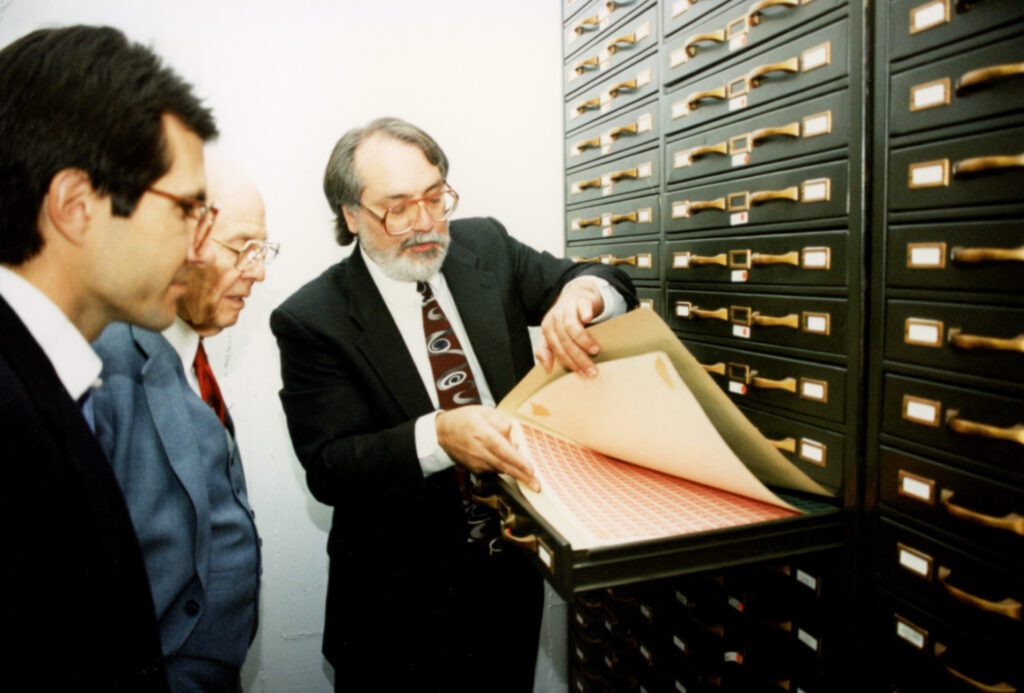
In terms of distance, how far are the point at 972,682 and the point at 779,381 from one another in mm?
611

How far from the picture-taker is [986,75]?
93 cm

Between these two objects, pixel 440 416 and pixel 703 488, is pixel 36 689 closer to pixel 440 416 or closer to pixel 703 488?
pixel 440 416

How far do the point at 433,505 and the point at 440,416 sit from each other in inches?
15.5

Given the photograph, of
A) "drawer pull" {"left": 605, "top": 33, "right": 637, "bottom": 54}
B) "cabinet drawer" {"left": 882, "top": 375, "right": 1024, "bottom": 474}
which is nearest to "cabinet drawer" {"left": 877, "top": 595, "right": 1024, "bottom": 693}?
"cabinet drawer" {"left": 882, "top": 375, "right": 1024, "bottom": 474}

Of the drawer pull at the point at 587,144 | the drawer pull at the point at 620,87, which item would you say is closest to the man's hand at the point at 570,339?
the drawer pull at the point at 620,87

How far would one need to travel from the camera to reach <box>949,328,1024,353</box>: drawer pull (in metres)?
0.92

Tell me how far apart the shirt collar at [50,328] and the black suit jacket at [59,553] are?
1.6 inches

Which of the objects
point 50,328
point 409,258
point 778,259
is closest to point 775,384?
point 778,259

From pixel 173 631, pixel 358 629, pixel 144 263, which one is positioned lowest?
pixel 358 629

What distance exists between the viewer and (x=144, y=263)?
0.91 meters

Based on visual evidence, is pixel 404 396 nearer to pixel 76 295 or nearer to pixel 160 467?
pixel 160 467

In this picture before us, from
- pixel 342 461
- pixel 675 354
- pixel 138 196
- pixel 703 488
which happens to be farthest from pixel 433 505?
pixel 138 196

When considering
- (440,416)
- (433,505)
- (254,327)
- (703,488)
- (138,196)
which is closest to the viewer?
(138,196)

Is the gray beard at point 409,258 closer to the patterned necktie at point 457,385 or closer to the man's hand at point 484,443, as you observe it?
the patterned necktie at point 457,385
